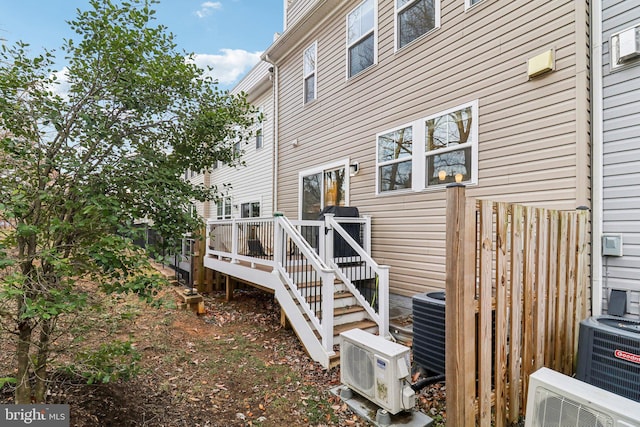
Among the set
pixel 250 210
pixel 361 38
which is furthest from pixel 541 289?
pixel 250 210

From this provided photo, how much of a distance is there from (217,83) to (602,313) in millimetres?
4623

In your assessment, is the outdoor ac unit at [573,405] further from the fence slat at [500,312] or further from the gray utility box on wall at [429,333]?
the gray utility box on wall at [429,333]

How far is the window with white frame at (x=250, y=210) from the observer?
10604 millimetres

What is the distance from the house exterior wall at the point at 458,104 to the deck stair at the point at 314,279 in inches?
38.7

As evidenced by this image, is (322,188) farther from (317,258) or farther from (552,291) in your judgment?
(552,291)

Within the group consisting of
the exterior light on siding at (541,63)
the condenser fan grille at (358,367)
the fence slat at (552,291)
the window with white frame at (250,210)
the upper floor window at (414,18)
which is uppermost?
the upper floor window at (414,18)

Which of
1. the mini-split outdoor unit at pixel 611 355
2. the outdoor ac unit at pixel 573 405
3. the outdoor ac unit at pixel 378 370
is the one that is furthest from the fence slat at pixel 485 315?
the mini-split outdoor unit at pixel 611 355

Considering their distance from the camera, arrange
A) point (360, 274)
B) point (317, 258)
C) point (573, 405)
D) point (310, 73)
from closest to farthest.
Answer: point (573, 405) < point (317, 258) < point (360, 274) < point (310, 73)

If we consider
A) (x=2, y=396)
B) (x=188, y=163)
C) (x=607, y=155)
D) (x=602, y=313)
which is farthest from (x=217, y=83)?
(x=602, y=313)

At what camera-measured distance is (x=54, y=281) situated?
228cm

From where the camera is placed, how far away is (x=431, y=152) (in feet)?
16.8

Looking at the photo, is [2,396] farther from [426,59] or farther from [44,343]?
[426,59]

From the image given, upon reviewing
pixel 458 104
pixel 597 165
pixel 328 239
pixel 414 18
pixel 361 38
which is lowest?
pixel 328 239

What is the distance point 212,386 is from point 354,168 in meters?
4.55
